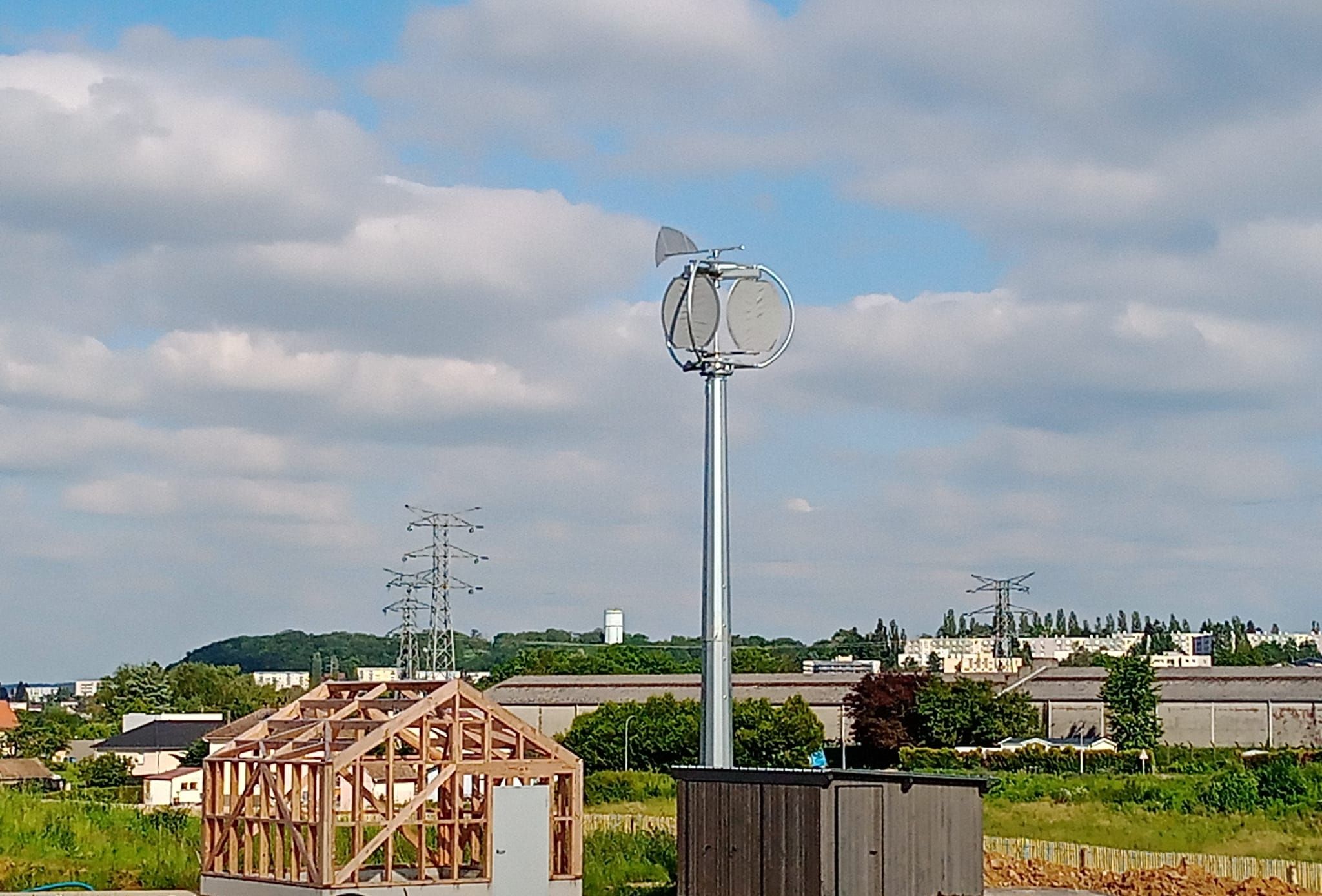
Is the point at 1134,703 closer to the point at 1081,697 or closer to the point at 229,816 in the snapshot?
the point at 1081,697

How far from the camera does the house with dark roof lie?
7882cm

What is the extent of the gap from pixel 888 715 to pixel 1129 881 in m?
41.6

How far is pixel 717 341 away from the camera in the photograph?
22.0m

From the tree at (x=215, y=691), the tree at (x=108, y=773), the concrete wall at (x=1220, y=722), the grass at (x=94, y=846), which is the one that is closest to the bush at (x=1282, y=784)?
the concrete wall at (x=1220, y=722)

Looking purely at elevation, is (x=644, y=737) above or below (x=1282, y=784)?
below

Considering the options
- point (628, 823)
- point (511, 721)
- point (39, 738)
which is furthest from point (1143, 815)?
point (39, 738)

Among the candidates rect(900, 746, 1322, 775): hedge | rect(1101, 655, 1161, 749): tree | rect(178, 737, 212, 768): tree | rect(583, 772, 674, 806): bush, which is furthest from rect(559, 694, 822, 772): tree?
rect(178, 737, 212, 768): tree

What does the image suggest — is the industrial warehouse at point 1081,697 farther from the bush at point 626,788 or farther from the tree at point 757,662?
the bush at point 626,788

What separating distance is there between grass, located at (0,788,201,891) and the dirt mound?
14353 millimetres

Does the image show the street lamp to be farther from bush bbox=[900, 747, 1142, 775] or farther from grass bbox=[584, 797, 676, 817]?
bush bbox=[900, 747, 1142, 775]

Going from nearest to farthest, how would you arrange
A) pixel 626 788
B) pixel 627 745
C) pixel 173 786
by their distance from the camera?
pixel 626 788 < pixel 173 786 < pixel 627 745

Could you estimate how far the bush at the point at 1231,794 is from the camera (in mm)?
45812

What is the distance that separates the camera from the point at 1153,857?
33.2 meters

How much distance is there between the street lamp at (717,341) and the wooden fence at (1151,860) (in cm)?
1270
